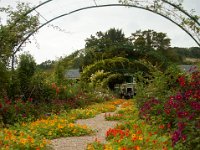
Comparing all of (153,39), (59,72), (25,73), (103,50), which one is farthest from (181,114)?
(153,39)

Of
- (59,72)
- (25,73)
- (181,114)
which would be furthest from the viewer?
(59,72)

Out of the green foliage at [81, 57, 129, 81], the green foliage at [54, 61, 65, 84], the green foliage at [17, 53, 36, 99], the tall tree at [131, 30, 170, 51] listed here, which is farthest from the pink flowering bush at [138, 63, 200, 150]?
the tall tree at [131, 30, 170, 51]

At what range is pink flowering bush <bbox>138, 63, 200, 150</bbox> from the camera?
513cm

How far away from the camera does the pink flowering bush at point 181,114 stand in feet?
16.8

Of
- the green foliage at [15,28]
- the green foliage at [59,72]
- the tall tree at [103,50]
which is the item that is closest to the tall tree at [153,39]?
the tall tree at [103,50]

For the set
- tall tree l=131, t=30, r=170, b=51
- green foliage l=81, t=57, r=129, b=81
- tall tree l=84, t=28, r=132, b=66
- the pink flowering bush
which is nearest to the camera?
the pink flowering bush

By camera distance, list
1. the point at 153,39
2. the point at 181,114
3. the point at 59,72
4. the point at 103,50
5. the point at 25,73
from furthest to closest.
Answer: the point at 153,39 → the point at 103,50 → the point at 59,72 → the point at 25,73 → the point at 181,114

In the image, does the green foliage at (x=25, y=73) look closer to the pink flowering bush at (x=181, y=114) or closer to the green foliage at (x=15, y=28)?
the green foliage at (x=15, y=28)

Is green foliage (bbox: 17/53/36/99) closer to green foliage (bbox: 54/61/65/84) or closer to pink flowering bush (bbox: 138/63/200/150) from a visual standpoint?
pink flowering bush (bbox: 138/63/200/150)

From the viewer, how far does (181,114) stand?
613 cm

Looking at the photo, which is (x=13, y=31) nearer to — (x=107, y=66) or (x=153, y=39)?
(x=107, y=66)

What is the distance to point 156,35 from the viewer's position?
3950 centimetres

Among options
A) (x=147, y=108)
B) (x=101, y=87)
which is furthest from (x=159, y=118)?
(x=101, y=87)

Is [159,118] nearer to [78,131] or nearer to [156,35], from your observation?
[78,131]
